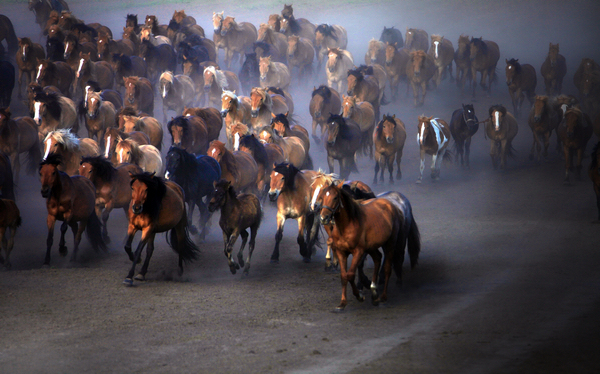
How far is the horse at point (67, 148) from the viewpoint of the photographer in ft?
37.7

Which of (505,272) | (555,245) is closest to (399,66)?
(555,245)

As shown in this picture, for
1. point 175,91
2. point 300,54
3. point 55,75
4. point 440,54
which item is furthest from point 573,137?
point 55,75

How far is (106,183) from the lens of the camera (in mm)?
10672

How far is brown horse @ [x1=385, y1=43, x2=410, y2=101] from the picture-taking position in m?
25.5

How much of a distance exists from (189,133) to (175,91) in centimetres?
574

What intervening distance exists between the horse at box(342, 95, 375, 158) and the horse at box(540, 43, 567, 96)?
10.0 m

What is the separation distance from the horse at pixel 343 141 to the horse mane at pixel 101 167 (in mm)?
6433

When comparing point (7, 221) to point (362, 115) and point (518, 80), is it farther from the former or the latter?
point (518, 80)

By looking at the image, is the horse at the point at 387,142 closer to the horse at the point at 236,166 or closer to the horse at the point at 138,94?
the horse at the point at 236,166

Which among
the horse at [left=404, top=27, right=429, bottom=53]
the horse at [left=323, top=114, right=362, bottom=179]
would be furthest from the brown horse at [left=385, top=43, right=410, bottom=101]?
the horse at [left=323, top=114, right=362, bottom=179]

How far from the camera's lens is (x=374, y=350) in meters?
5.73

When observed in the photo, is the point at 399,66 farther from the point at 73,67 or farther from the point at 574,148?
the point at 73,67

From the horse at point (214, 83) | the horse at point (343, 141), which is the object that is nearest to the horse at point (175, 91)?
the horse at point (214, 83)

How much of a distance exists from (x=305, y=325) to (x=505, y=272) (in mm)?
3746
